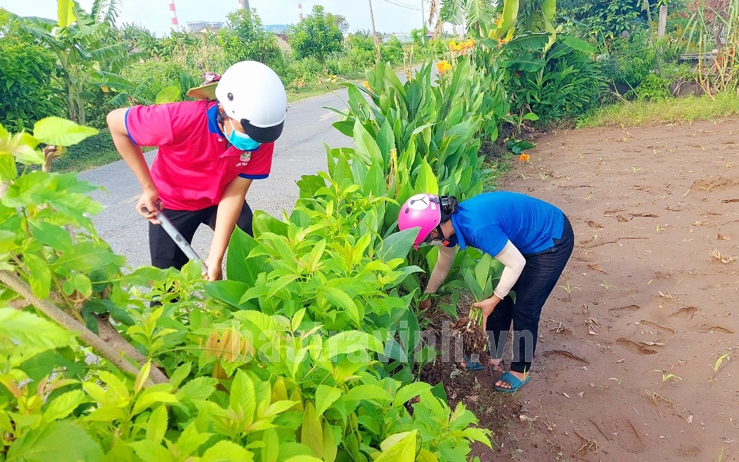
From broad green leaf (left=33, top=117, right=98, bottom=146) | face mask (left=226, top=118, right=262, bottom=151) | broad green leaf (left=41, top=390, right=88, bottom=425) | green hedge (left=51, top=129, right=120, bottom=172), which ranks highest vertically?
broad green leaf (left=33, top=117, right=98, bottom=146)

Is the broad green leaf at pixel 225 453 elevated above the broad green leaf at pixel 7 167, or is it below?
below

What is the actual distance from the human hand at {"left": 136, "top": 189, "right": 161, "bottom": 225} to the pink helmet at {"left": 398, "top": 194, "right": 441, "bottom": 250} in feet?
3.90

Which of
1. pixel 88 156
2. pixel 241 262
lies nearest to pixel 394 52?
A: pixel 88 156

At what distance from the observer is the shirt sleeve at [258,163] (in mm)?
2547

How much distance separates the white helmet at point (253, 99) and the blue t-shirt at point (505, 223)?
2.98 feet

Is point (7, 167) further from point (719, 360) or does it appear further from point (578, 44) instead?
point (578, 44)

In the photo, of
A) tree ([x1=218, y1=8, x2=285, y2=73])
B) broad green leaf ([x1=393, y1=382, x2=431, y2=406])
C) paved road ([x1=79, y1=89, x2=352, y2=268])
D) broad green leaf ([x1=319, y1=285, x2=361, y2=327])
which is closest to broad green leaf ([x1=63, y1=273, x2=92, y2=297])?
broad green leaf ([x1=319, y1=285, x2=361, y2=327])

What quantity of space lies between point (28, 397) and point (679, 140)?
856 cm

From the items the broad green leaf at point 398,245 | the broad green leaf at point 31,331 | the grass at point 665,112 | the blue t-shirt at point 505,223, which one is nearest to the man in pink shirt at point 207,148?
the broad green leaf at point 398,245

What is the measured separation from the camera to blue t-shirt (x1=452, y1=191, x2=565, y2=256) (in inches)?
89.0

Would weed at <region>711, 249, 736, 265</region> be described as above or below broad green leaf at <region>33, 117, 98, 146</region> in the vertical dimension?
below

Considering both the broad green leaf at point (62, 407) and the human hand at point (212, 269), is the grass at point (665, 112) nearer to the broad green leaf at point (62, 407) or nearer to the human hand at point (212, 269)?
the human hand at point (212, 269)

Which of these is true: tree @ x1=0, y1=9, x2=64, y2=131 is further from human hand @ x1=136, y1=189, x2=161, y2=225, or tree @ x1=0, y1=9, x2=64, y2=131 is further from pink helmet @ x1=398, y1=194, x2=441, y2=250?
pink helmet @ x1=398, y1=194, x2=441, y2=250

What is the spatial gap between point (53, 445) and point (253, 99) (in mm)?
1687
